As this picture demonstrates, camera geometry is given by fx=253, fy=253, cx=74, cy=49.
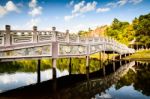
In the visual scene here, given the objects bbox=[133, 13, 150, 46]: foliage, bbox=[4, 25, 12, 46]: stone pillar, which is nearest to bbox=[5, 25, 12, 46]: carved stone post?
bbox=[4, 25, 12, 46]: stone pillar

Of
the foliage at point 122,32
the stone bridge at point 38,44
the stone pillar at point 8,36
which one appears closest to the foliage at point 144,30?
the foliage at point 122,32

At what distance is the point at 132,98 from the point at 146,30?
46.0 meters

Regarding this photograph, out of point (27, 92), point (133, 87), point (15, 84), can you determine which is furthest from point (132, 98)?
point (15, 84)

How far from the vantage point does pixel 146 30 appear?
60.6 meters

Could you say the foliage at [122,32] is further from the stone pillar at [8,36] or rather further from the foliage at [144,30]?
the stone pillar at [8,36]

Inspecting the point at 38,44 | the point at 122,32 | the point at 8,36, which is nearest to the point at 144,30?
the point at 122,32

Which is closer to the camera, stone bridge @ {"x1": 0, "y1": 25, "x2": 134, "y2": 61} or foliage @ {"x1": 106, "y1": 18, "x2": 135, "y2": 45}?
stone bridge @ {"x1": 0, "y1": 25, "x2": 134, "y2": 61}

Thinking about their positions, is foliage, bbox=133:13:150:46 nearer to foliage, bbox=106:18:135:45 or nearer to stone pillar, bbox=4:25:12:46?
foliage, bbox=106:18:135:45

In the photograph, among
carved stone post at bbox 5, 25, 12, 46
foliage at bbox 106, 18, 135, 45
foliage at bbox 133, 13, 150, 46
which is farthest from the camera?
foliage at bbox 106, 18, 135, 45

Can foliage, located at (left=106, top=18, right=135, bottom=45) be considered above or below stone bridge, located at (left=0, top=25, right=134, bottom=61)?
above

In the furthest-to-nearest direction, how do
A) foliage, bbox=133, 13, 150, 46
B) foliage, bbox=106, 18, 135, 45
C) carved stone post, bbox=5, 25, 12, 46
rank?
1. foliage, bbox=106, 18, 135, 45
2. foliage, bbox=133, 13, 150, 46
3. carved stone post, bbox=5, 25, 12, 46

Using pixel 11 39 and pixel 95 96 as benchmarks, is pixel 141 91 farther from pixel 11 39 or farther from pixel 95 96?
pixel 11 39

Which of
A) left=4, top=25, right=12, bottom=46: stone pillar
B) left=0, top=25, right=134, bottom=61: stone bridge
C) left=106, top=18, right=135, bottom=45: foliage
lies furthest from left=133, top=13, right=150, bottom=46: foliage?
left=4, top=25, right=12, bottom=46: stone pillar

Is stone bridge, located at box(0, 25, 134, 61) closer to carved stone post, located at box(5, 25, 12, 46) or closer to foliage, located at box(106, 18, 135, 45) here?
carved stone post, located at box(5, 25, 12, 46)
